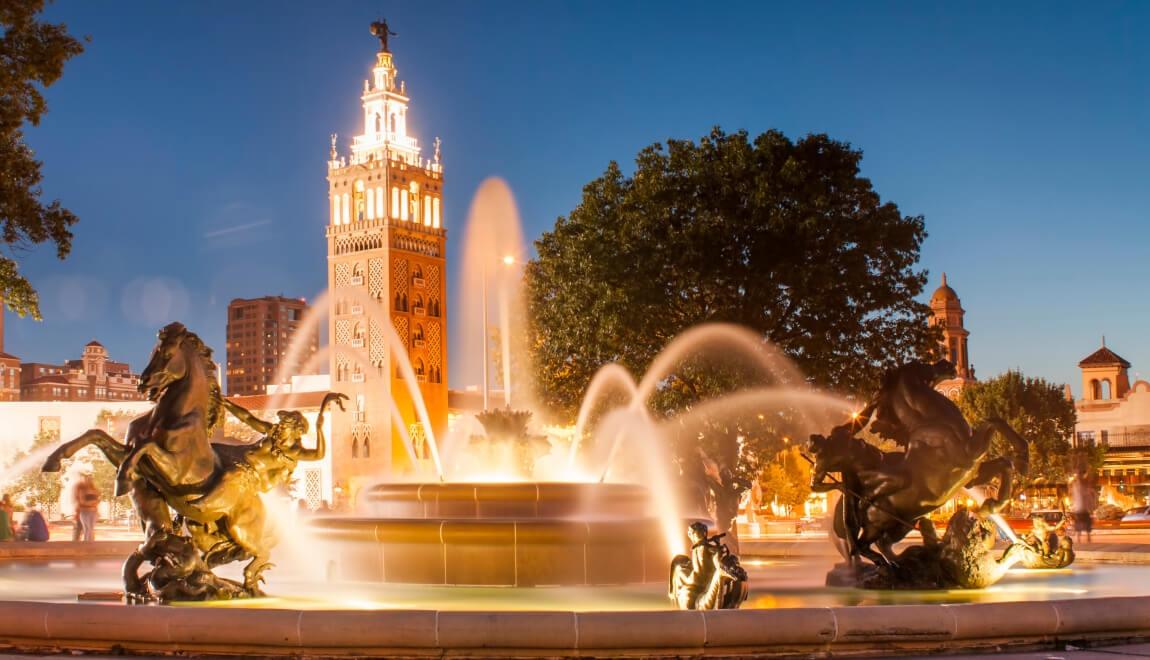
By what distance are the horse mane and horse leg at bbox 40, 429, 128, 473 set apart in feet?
2.69

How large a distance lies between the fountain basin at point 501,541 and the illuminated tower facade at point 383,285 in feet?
259

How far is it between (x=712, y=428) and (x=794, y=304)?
133 inches

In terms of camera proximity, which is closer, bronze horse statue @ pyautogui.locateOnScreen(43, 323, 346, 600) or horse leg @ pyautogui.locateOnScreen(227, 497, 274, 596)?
bronze horse statue @ pyautogui.locateOnScreen(43, 323, 346, 600)

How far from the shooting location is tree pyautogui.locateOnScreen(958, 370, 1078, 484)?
2445 inches

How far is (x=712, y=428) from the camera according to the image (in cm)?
2911

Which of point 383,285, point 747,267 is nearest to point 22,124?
point 747,267

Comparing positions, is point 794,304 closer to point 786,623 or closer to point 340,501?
point 786,623

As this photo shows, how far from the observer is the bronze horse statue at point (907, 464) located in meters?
13.1

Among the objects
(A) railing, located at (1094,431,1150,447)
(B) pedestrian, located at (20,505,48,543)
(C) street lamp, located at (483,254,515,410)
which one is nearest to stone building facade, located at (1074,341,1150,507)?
(A) railing, located at (1094,431,1150,447)

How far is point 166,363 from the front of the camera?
11.4 metres

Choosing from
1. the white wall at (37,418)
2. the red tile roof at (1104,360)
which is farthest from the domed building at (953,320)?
the white wall at (37,418)

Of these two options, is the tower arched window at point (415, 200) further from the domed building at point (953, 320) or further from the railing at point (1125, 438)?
the railing at point (1125, 438)

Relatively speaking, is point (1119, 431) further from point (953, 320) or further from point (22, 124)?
point (22, 124)

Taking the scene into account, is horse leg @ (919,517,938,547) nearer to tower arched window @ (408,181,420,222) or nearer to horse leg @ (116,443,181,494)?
horse leg @ (116,443,181,494)
